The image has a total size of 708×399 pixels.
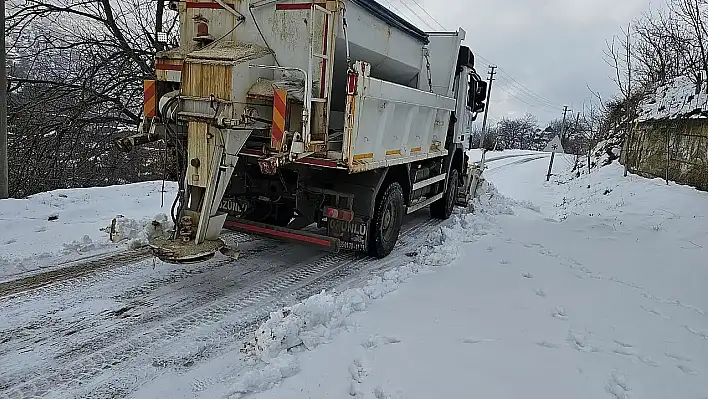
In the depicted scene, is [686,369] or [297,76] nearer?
[686,369]

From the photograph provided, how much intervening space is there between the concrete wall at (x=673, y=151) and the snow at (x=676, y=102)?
0.23 meters

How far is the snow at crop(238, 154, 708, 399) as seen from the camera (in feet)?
11.1

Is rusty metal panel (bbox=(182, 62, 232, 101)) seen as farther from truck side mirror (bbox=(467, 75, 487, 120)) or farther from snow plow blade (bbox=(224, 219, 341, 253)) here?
truck side mirror (bbox=(467, 75, 487, 120))

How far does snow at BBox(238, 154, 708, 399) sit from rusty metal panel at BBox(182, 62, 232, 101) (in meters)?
2.09

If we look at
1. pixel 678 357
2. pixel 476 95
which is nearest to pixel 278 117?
pixel 678 357

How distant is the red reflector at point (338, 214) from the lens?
615cm

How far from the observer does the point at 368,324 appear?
4250mm

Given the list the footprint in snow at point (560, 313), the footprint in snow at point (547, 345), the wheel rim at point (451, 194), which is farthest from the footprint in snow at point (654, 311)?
the wheel rim at point (451, 194)

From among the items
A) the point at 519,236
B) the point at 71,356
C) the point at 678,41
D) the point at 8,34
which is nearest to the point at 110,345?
the point at 71,356

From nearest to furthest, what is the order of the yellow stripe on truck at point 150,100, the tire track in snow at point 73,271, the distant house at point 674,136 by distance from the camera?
the tire track in snow at point 73,271 → the yellow stripe on truck at point 150,100 → the distant house at point 674,136

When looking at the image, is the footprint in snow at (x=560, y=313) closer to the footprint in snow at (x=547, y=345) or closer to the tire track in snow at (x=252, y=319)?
the footprint in snow at (x=547, y=345)

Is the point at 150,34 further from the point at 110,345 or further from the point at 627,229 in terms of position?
the point at 627,229

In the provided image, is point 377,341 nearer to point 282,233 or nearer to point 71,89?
point 282,233

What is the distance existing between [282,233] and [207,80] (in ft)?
6.47
